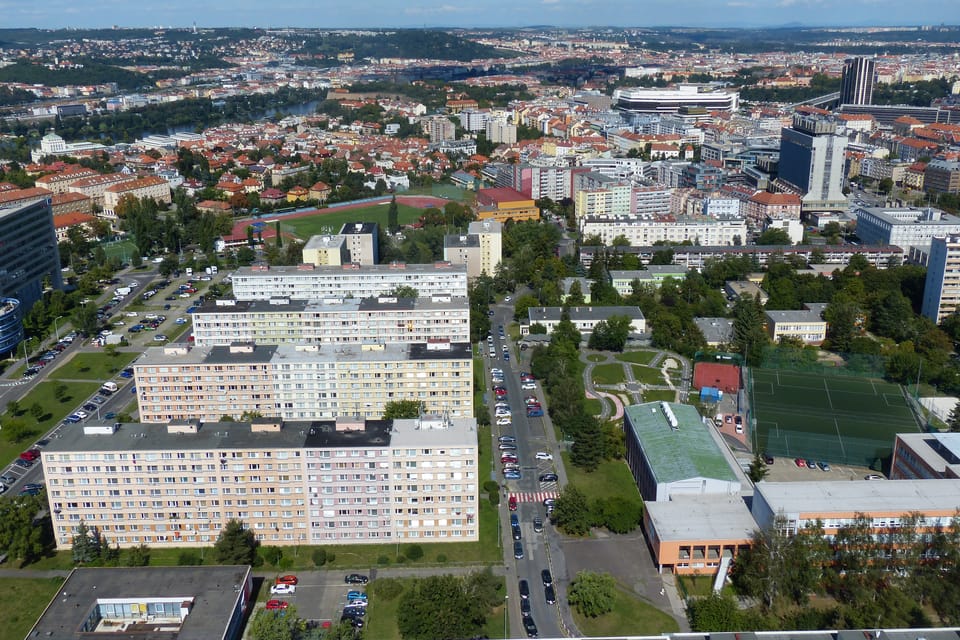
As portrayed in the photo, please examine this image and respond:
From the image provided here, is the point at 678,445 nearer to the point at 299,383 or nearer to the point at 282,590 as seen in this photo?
the point at 282,590

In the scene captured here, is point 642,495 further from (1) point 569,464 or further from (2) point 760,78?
(2) point 760,78

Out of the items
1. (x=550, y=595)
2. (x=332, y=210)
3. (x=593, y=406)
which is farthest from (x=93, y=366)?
(x=332, y=210)

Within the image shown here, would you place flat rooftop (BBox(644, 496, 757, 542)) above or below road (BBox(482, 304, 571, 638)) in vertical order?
above

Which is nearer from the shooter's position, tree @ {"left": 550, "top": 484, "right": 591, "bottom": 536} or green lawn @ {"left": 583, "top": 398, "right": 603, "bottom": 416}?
tree @ {"left": 550, "top": 484, "right": 591, "bottom": 536}

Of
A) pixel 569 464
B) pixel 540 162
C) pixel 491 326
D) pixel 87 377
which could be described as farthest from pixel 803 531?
pixel 540 162

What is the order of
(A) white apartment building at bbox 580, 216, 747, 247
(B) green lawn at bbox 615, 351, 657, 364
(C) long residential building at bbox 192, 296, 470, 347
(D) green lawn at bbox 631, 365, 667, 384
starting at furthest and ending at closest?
1. (A) white apartment building at bbox 580, 216, 747, 247
2. (B) green lawn at bbox 615, 351, 657, 364
3. (D) green lawn at bbox 631, 365, 667, 384
4. (C) long residential building at bbox 192, 296, 470, 347

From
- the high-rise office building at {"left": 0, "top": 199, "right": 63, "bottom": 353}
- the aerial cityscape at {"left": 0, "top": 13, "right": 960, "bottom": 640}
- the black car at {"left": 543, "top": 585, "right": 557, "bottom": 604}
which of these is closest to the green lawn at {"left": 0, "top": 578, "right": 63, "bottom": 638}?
the aerial cityscape at {"left": 0, "top": 13, "right": 960, "bottom": 640}

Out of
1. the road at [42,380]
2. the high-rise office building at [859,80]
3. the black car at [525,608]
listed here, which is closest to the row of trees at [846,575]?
the black car at [525,608]

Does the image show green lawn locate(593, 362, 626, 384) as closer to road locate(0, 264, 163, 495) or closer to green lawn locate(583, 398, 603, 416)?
green lawn locate(583, 398, 603, 416)
